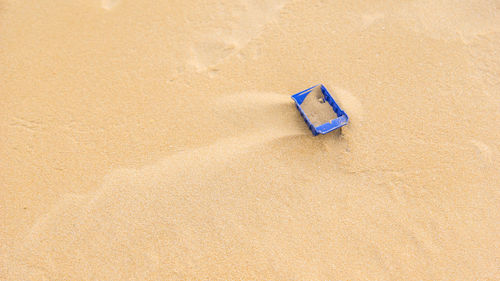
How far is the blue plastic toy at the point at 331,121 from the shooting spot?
75.2 inches

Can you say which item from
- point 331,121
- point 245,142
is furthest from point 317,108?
point 245,142

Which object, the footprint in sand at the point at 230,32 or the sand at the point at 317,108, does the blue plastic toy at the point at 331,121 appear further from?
the footprint in sand at the point at 230,32

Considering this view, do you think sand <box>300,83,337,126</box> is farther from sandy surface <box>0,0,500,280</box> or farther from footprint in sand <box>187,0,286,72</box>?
footprint in sand <box>187,0,286,72</box>

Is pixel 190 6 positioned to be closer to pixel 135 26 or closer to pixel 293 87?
pixel 135 26

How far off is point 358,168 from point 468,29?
1.33 meters

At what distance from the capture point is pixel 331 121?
1.93 m

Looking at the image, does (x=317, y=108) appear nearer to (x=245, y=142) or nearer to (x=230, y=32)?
(x=245, y=142)

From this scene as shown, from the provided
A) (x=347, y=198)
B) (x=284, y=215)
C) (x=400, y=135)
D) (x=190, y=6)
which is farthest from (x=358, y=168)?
(x=190, y=6)

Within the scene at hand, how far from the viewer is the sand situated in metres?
2.00

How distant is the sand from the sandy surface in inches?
2.8

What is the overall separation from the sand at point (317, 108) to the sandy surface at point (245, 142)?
0.23 feet

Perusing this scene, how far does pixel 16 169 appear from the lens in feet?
6.34

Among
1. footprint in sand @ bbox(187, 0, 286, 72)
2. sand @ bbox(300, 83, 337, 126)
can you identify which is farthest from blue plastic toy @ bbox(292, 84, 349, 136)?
footprint in sand @ bbox(187, 0, 286, 72)

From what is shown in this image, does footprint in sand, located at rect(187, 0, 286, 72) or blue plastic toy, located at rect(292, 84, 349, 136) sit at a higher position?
footprint in sand, located at rect(187, 0, 286, 72)
